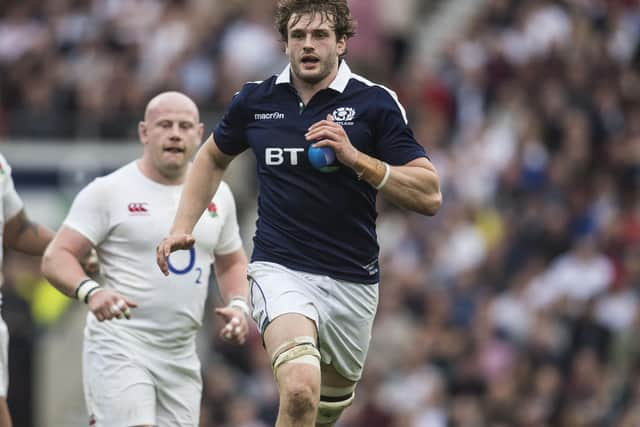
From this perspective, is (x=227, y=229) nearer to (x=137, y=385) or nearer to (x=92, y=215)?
(x=92, y=215)

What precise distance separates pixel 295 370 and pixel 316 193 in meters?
1.15

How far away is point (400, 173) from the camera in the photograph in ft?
31.7

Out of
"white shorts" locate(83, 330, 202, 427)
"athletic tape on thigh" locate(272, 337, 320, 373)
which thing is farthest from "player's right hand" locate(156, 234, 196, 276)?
"white shorts" locate(83, 330, 202, 427)

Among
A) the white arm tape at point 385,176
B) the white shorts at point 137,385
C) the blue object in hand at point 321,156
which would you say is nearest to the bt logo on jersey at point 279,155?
the blue object in hand at point 321,156

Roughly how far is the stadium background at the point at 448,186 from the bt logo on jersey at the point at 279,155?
7.49 m

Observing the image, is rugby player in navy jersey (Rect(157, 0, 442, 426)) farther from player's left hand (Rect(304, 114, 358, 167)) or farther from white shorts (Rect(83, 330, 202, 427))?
white shorts (Rect(83, 330, 202, 427))

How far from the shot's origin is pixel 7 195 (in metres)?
11.3

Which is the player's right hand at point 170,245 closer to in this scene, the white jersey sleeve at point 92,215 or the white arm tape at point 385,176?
the white jersey sleeve at point 92,215

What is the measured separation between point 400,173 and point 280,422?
163 centimetres

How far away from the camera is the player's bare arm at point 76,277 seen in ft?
33.9

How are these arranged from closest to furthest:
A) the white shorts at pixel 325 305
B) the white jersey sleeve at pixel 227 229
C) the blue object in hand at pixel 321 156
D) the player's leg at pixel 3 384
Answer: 1. the blue object in hand at pixel 321 156
2. the white shorts at pixel 325 305
3. the player's leg at pixel 3 384
4. the white jersey sleeve at pixel 227 229

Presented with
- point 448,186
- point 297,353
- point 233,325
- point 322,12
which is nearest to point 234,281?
point 233,325

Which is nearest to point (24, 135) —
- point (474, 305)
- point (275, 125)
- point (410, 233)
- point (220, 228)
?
point (410, 233)

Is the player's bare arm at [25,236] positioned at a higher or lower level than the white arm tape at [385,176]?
lower
